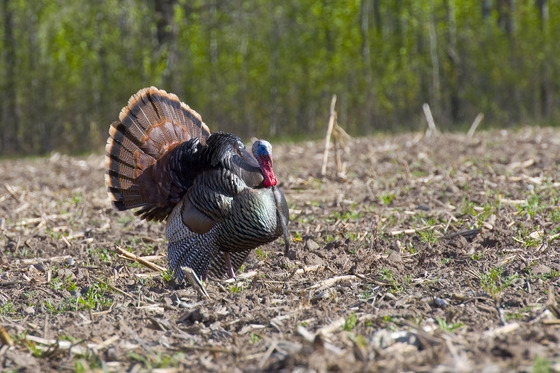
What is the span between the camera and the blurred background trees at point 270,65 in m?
15.0

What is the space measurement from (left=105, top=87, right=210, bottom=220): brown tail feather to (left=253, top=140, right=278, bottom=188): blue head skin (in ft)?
2.53

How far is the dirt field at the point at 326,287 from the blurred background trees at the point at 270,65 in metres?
8.85

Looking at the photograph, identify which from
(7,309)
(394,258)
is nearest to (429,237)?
(394,258)

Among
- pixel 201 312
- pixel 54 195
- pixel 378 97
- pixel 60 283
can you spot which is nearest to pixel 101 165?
pixel 54 195

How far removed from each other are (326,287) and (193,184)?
1208 mm

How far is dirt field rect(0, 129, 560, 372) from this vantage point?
8.80 ft

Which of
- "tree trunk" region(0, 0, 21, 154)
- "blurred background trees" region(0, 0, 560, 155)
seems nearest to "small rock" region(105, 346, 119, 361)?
"blurred background trees" region(0, 0, 560, 155)

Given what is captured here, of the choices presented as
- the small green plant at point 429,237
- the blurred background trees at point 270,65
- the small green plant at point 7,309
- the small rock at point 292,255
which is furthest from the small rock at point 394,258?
the blurred background trees at point 270,65

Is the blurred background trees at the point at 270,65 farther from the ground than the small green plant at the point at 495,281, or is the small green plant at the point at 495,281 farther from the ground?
the blurred background trees at the point at 270,65

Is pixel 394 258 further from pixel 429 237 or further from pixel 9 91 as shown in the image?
pixel 9 91

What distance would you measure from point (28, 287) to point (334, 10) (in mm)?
14245

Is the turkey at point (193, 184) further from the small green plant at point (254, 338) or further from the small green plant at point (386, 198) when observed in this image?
the small green plant at point (386, 198)

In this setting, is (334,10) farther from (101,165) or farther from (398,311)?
(398,311)

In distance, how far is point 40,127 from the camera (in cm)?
1545
